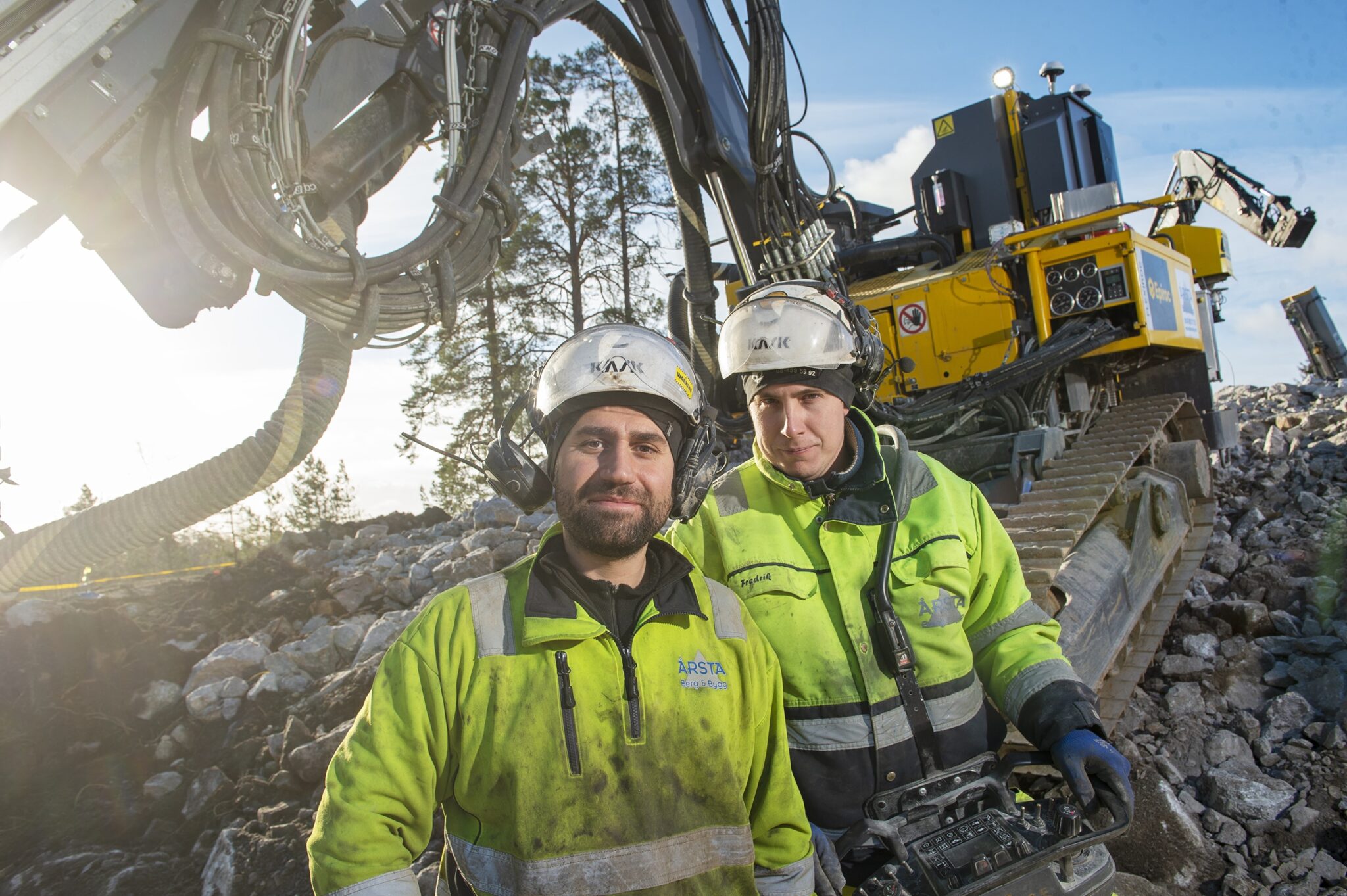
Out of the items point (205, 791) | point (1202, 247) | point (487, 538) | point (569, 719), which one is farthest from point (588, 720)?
point (1202, 247)

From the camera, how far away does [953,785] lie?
2.33m

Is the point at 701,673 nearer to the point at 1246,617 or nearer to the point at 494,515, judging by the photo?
→ the point at 1246,617

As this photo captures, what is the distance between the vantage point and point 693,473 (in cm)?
230

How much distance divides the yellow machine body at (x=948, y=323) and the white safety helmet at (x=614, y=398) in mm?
4731

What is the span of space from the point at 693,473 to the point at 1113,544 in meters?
3.40

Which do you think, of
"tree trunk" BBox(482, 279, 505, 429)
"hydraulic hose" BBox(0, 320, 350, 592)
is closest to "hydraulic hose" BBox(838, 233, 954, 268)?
"hydraulic hose" BBox(0, 320, 350, 592)

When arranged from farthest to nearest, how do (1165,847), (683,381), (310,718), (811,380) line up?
1. (310,718)
2. (1165,847)
3. (811,380)
4. (683,381)

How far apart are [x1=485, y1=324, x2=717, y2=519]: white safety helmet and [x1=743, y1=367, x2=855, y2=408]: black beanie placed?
16.5 inches

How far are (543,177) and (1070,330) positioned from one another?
1248cm

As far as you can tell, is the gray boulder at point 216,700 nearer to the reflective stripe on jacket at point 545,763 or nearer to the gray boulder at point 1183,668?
the reflective stripe on jacket at point 545,763

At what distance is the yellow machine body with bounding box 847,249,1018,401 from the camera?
6.79 meters

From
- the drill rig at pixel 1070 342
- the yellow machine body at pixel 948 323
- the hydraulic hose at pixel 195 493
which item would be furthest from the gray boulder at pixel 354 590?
the yellow machine body at pixel 948 323

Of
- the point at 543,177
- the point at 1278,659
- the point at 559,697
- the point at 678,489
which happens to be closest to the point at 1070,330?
the point at 1278,659

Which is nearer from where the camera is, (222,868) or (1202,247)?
(222,868)
